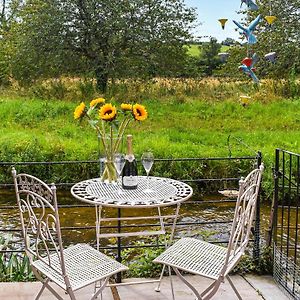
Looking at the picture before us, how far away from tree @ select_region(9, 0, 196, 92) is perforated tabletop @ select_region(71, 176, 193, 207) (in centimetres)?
816

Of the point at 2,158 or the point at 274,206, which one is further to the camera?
the point at 2,158

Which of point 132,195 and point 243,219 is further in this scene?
point 132,195

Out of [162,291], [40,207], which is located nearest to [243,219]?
[162,291]

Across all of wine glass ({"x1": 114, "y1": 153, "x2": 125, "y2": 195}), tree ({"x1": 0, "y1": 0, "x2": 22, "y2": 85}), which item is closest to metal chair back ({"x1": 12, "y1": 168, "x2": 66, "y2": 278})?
wine glass ({"x1": 114, "y1": 153, "x2": 125, "y2": 195})

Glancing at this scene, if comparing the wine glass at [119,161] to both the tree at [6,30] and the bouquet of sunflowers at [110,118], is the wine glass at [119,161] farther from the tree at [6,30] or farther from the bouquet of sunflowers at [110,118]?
the tree at [6,30]

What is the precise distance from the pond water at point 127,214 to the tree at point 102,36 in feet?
17.4

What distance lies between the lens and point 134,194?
2.58 metres

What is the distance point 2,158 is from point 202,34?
671 centimetres

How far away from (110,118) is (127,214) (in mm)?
3020

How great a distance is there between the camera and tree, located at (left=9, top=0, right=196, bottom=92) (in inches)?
418

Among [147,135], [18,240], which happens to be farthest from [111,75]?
[18,240]

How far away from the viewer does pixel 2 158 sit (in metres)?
6.47

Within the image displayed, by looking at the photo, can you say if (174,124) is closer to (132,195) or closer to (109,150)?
(109,150)

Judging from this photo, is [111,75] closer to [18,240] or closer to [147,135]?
[147,135]
